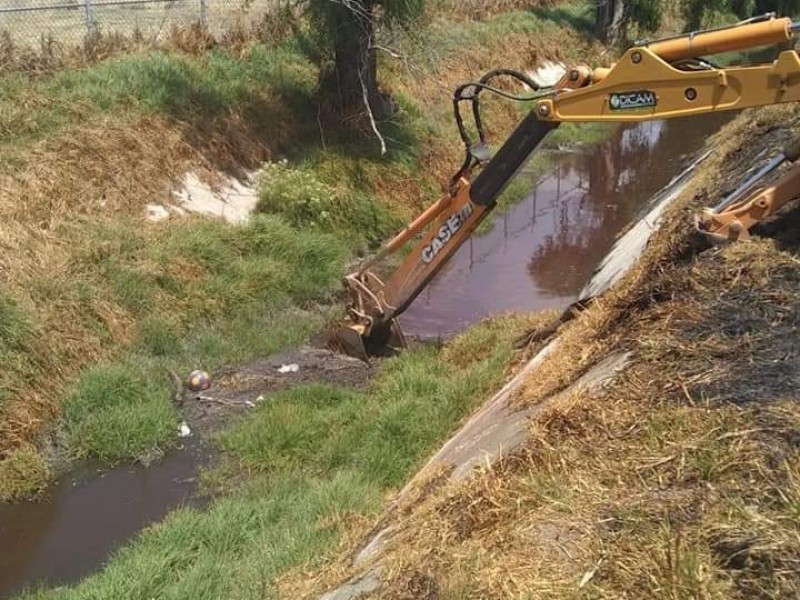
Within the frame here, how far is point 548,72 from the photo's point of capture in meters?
27.2

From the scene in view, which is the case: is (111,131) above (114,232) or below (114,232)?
above

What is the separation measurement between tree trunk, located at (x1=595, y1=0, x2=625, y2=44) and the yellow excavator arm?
26.0m

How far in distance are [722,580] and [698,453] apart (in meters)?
0.84

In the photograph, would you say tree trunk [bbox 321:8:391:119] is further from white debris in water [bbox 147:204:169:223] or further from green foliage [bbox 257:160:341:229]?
white debris in water [bbox 147:204:169:223]

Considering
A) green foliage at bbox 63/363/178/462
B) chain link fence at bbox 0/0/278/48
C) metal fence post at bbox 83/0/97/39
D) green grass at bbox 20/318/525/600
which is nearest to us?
green grass at bbox 20/318/525/600

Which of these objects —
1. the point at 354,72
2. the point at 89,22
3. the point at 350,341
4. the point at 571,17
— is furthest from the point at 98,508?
the point at 571,17

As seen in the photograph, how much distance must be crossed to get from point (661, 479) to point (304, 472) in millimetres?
4419

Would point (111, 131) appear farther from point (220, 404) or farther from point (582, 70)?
point (582, 70)

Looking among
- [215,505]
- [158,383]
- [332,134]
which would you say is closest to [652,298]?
[215,505]

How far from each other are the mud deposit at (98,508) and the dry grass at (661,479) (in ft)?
9.99

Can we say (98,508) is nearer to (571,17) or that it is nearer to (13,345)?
(13,345)

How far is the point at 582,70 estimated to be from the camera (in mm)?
7199

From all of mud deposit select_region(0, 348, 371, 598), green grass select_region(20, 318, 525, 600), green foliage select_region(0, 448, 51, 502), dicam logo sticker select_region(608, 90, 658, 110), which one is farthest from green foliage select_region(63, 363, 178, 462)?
dicam logo sticker select_region(608, 90, 658, 110)

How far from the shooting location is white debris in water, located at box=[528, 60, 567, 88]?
2625cm
